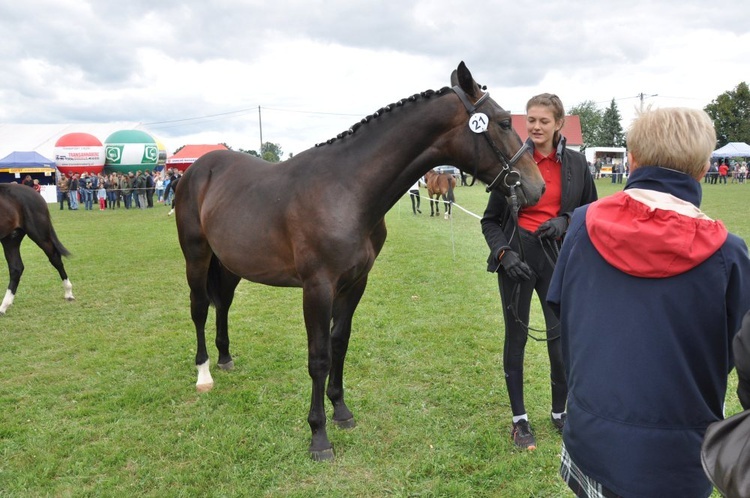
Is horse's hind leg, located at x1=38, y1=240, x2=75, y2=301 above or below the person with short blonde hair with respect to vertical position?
below

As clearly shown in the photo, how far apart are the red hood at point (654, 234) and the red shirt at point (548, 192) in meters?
1.75

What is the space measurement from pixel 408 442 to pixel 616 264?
8.17 feet

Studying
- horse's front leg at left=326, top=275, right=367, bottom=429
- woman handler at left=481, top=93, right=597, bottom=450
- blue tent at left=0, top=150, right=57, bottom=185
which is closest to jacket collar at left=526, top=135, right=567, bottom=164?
woman handler at left=481, top=93, right=597, bottom=450

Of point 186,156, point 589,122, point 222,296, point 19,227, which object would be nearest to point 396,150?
point 222,296

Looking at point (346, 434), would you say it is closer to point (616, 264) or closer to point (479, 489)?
point (479, 489)

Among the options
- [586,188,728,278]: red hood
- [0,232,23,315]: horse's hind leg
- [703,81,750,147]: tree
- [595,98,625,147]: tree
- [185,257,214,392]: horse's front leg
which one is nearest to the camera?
[586,188,728,278]: red hood

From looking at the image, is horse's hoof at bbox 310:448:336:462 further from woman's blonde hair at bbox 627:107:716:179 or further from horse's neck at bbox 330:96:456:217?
woman's blonde hair at bbox 627:107:716:179

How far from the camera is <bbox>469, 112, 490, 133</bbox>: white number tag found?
2873 millimetres

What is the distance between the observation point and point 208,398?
4.32 m

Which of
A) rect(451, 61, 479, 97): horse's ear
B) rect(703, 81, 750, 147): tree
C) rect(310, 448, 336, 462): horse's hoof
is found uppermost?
rect(703, 81, 750, 147): tree

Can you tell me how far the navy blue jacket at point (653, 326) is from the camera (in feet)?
4.63

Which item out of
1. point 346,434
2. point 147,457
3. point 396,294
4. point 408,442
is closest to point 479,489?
point 408,442

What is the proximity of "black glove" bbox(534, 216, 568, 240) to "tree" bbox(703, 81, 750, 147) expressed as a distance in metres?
64.2

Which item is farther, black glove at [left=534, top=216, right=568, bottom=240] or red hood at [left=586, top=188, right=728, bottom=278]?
black glove at [left=534, top=216, right=568, bottom=240]
